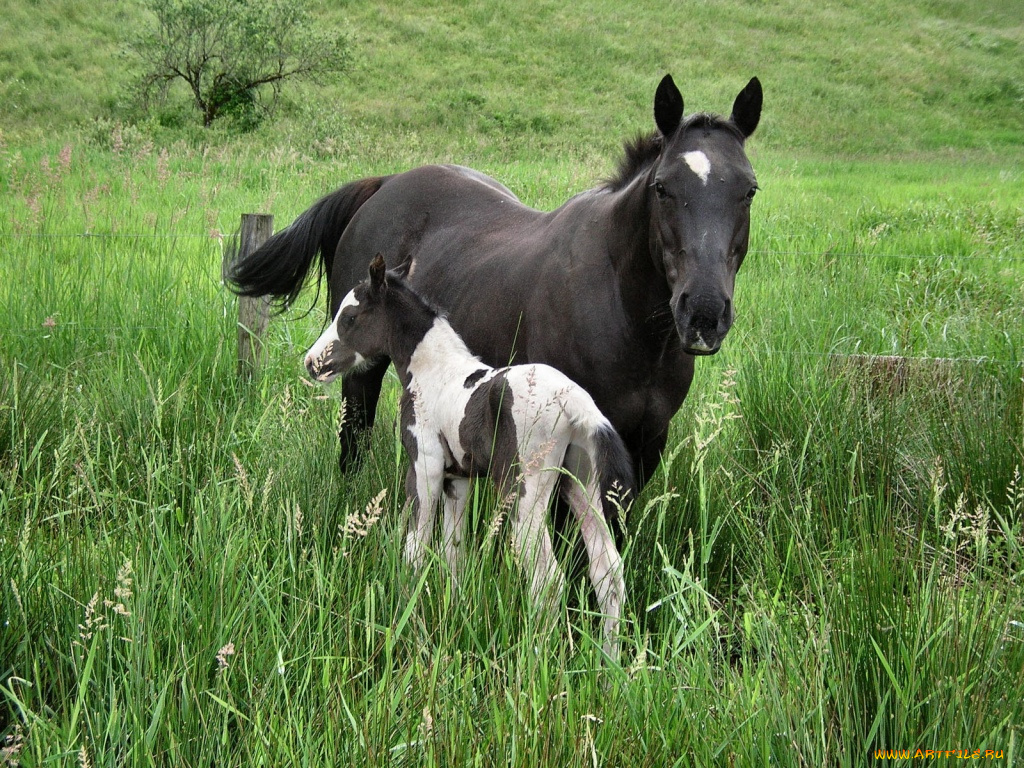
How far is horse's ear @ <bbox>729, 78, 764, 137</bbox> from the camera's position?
3.02 meters

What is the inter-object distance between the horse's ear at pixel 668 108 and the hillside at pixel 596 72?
530 inches

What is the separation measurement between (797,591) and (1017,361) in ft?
6.25

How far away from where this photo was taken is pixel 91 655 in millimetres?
1731

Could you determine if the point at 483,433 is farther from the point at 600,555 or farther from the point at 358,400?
the point at 358,400

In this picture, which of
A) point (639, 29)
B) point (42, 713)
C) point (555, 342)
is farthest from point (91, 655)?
point (639, 29)

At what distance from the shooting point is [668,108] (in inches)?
118

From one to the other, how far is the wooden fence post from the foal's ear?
4.47ft

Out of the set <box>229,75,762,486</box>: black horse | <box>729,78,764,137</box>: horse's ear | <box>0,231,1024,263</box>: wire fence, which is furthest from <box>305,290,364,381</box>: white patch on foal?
<box>0,231,1024,263</box>: wire fence

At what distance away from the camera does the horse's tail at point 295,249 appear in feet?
15.9

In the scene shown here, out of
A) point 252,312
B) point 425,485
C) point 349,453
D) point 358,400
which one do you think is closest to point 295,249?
point 252,312

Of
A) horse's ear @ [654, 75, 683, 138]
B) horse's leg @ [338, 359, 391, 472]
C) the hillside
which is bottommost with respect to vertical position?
horse's leg @ [338, 359, 391, 472]

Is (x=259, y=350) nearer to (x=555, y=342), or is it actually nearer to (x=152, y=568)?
(x=555, y=342)

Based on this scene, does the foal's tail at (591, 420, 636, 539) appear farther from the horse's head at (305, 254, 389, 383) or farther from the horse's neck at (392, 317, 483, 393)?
the horse's head at (305, 254, 389, 383)

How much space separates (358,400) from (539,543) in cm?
223
